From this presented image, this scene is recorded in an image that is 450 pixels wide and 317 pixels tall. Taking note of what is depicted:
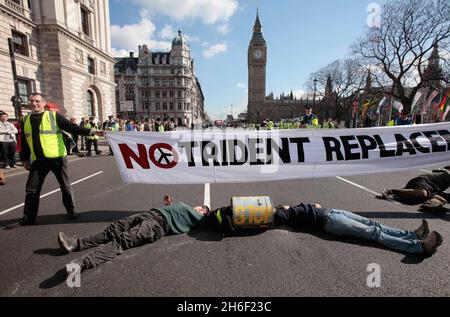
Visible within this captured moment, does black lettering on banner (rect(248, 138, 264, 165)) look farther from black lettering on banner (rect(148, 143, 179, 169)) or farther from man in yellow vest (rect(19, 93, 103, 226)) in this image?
man in yellow vest (rect(19, 93, 103, 226))

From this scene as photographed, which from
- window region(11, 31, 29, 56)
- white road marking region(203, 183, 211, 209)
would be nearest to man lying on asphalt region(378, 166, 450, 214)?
white road marking region(203, 183, 211, 209)

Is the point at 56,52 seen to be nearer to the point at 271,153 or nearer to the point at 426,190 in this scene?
the point at 271,153

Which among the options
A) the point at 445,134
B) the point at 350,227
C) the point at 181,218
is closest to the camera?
the point at 350,227

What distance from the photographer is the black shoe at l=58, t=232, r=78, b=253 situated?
313 centimetres

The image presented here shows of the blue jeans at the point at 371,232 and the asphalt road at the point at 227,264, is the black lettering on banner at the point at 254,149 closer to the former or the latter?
the asphalt road at the point at 227,264

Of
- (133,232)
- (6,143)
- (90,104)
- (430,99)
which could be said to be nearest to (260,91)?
(90,104)

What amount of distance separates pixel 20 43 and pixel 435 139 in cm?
2662

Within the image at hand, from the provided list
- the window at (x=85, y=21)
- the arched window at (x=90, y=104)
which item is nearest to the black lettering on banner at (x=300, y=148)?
the arched window at (x=90, y=104)

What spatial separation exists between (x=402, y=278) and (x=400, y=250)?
66cm

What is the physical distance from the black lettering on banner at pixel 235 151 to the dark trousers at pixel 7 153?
9.78 m

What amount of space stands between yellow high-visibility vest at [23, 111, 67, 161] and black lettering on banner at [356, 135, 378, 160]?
5577mm

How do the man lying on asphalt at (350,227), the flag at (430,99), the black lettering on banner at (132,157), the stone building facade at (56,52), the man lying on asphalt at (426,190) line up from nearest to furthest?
1. the man lying on asphalt at (350,227)
2. the black lettering on banner at (132,157)
3. the man lying on asphalt at (426,190)
4. the stone building facade at (56,52)
5. the flag at (430,99)

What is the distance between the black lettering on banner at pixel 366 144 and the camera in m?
4.97

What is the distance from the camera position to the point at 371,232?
11.0ft
